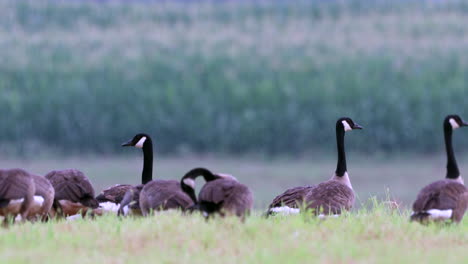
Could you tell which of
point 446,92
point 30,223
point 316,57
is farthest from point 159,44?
point 30,223

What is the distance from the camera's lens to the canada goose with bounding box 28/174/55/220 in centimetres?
1002

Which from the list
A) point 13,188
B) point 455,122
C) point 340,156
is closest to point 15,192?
point 13,188

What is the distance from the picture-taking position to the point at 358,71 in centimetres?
2717

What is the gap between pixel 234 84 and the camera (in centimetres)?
2625

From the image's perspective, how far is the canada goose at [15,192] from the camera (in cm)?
955

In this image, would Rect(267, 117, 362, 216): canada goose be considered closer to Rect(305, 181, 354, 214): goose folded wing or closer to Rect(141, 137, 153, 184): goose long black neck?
Rect(305, 181, 354, 214): goose folded wing

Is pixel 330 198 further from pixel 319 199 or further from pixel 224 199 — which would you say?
pixel 224 199

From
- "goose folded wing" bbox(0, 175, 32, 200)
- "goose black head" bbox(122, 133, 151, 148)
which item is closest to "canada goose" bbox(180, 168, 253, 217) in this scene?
"goose folded wing" bbox(0, 175, 32, 200)

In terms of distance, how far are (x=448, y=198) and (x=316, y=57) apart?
61.6ft

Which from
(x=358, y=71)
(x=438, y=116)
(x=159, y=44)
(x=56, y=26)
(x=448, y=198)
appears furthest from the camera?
(x=56, y=26)

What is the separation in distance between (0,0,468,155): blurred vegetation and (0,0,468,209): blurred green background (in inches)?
1.4

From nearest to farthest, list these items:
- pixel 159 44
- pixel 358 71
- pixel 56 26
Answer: pixel 358 71 < pixel 159 44 < pixel 56 26

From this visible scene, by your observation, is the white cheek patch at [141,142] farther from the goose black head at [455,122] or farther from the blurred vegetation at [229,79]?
the blurred vegetation at [229,79]

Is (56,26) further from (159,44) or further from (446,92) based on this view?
(446,92)
